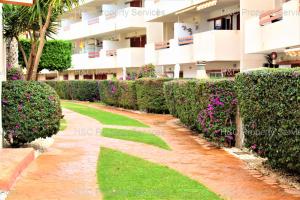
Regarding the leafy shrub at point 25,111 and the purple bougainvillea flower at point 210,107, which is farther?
the purple bougainvillea flower at point 210,107

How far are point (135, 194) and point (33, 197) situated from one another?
4.86 ft

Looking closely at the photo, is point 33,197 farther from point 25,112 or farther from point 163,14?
point 163,14

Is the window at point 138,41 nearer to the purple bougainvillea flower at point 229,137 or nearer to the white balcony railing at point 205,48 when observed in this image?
the white balcony railing at point 205,48

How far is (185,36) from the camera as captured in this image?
33.9 metres

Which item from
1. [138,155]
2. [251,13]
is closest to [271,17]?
[251,13]

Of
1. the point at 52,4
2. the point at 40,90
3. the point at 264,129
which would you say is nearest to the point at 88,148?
the point at 40,90

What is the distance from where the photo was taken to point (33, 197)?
8453 mm

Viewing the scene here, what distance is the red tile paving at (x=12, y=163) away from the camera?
879 centimetres

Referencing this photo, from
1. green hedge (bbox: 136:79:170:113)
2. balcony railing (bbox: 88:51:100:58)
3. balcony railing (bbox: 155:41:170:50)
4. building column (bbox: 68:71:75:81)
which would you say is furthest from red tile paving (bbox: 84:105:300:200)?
building column (bbox: 68:71:75:81)

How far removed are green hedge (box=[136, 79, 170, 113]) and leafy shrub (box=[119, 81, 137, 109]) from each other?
1.43 m

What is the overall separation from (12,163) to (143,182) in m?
2.34

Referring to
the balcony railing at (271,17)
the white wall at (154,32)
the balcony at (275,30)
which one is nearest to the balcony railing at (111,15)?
the white wall at (154,32)

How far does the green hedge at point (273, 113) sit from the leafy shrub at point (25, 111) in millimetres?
4204

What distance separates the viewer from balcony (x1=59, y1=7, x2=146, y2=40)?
42812 mm
